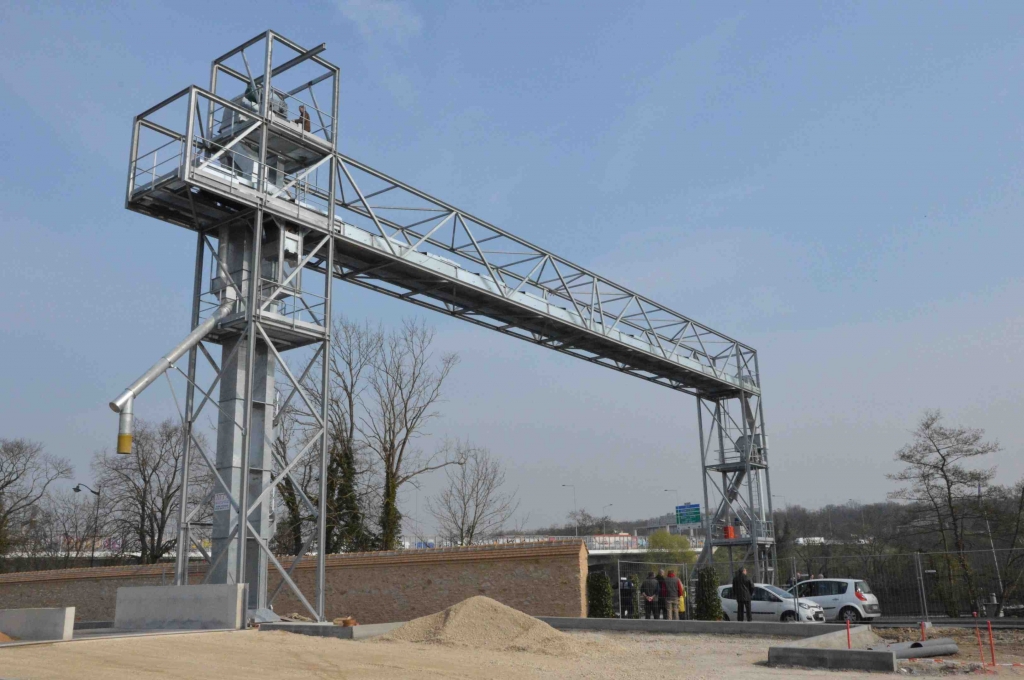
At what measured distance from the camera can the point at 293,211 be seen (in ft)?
60.5

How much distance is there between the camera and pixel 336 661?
12.0 m

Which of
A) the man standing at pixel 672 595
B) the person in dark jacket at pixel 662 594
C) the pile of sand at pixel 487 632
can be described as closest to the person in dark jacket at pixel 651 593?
the person in dark jacket at pixel 662 594

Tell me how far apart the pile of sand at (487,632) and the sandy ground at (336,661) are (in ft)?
1.07

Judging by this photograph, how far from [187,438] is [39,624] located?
16.7 ft

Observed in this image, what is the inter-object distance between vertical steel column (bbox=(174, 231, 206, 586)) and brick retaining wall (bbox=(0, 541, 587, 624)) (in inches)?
128

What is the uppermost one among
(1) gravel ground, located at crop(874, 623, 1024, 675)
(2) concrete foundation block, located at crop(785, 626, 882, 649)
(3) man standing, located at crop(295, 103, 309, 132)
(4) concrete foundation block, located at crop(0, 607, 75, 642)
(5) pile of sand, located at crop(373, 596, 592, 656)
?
(3) man standing, located at crop(295, 103, 309, 132)

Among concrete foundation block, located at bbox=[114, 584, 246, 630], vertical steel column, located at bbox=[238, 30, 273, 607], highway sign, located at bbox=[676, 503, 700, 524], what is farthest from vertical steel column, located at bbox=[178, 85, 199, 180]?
highway sign, located at bbox=[676, 503, 700, 524]

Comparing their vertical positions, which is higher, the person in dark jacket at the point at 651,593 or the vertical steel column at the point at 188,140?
the vertical steel column at the point at 188,140

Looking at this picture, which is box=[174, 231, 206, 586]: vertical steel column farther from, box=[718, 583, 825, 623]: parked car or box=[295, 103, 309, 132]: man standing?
box=[718, 583, 825, 623]: parked car

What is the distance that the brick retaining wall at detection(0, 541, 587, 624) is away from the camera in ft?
71.5

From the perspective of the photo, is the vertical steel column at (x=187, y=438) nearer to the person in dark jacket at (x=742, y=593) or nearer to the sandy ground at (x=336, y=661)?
the sandy ground at (x=336, y=661)

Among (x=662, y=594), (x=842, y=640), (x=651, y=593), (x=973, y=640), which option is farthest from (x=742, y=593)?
(x=973, y=640)

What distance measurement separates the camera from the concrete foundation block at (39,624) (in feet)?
43.1

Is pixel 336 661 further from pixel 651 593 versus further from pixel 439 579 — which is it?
pixel 651 593
